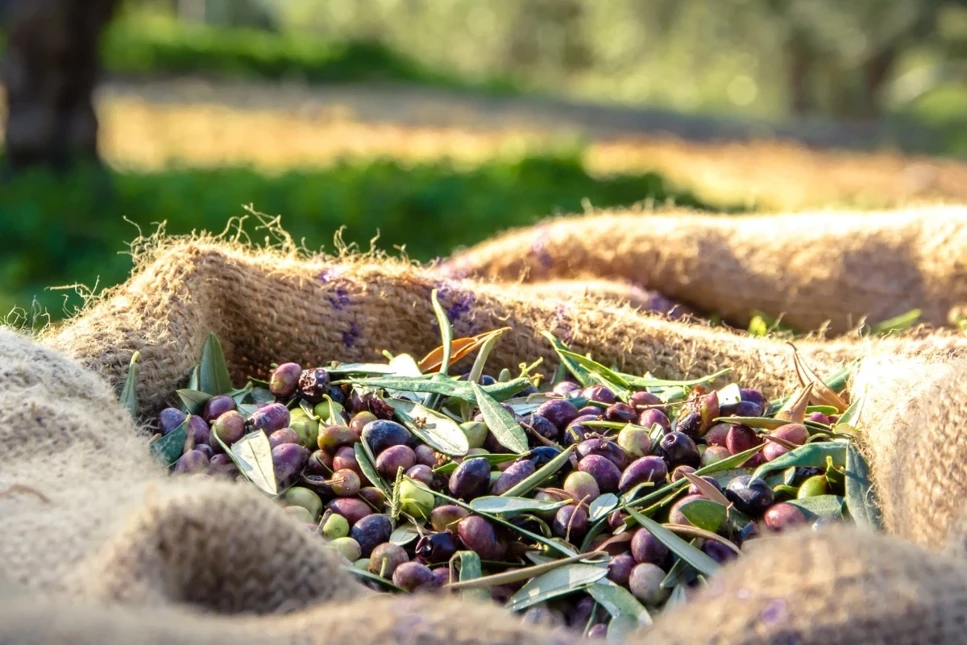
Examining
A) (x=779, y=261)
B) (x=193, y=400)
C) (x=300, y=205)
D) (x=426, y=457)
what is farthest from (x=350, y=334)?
(x=300, y=205)

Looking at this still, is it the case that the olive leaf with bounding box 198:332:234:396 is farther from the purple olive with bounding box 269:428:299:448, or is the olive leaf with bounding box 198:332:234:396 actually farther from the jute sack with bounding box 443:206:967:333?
the jute sack with bounding box 443:206:967:333

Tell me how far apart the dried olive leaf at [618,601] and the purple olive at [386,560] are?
0.23 m

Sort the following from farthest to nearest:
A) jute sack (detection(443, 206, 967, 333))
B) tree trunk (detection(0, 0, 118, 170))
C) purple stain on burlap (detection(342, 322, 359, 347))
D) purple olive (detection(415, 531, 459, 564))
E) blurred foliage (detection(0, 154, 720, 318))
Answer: tree trunk (detection(0, 0, 118, 170)), blurred foliage (detection(0, 154, 720, 318)), jute sack (detection(443, 206, 967, 333)), purple stain on burlap (detection(342, 322, 359, 347)), purple olive (detection(415, 531, 459, 564))

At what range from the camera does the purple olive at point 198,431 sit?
1479 mm

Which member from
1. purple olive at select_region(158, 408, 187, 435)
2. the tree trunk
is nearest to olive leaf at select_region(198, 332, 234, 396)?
purple olive at select_region(158, 408, 187, 435)

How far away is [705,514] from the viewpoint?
1.28 meters

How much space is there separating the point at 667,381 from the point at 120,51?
11579mm

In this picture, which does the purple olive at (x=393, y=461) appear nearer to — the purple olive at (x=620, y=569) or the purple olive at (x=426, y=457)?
the purple olive at (x=426, y=457)

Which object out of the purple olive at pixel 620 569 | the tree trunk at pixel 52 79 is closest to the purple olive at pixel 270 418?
the purple olive at pixel 620 569

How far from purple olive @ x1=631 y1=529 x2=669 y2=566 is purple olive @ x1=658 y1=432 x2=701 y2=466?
0.62 ft

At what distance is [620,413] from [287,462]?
1.56 feet

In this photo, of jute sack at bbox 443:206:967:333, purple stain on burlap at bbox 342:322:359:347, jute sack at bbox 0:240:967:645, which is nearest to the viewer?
jute sack at bbox 0:240:967:645

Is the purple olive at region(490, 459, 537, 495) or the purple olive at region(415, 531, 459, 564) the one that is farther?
the purple olive at region(490, 459, 537, 495)

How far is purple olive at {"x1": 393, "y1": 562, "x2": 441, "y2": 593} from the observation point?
122 centimetres
